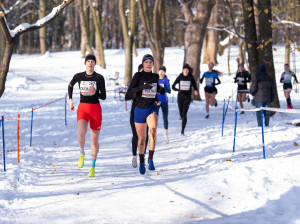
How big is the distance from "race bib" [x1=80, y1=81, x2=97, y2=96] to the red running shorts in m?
0.20

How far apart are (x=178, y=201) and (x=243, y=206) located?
868mm

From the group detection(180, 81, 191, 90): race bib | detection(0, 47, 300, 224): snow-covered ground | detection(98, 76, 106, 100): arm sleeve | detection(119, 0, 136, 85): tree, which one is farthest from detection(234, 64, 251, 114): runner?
detection(98, 76, 106, 100): arm sleeve

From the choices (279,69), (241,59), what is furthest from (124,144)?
(279,69)

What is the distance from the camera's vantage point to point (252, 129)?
524 inches

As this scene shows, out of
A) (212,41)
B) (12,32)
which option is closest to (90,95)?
(12,32)

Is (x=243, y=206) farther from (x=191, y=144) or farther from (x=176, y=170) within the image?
(x=191, y=144)

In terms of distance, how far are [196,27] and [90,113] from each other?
49.3 ft

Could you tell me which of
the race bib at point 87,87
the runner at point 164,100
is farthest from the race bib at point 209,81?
the race bib at point 87,87

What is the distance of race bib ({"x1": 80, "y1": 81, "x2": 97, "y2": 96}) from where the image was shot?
8.02m

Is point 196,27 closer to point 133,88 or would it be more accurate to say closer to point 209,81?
point 209,81

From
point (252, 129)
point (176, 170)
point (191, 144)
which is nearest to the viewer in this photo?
point (176, 170)

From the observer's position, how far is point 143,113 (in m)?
8.15

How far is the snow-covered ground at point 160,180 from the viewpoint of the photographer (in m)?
5.69

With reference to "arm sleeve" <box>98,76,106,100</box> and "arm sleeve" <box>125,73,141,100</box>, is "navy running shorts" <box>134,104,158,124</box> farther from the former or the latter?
"arm sleeve" <box>98,76,106,100</box>
